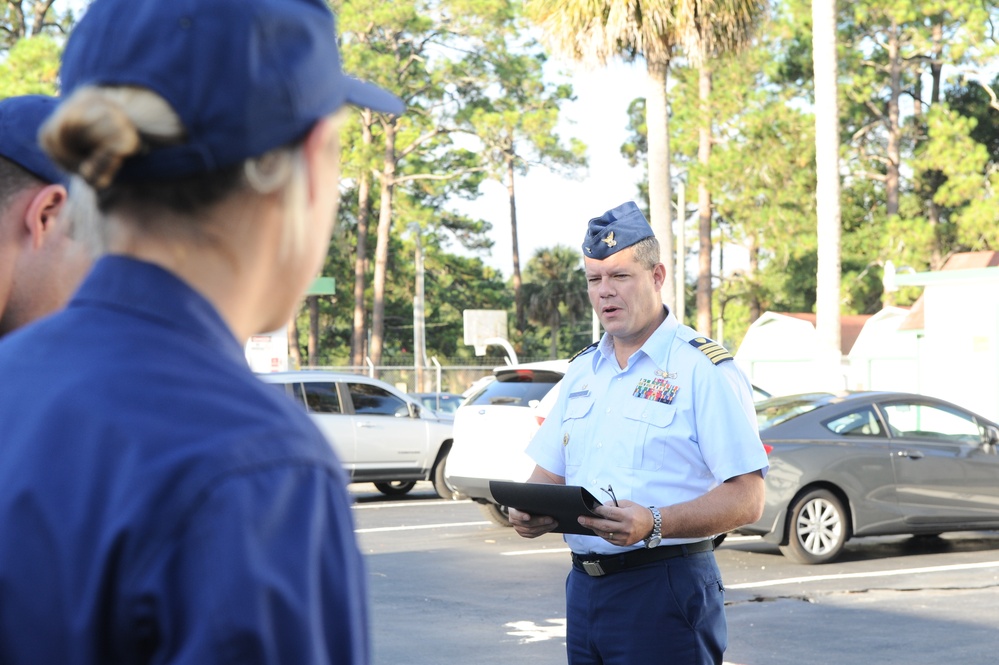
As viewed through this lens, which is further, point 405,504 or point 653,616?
point 405,504

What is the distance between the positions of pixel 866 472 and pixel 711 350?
807cm

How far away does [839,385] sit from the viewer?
685 inches

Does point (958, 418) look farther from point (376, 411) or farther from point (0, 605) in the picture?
point (0, 605)

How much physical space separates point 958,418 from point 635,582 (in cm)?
952

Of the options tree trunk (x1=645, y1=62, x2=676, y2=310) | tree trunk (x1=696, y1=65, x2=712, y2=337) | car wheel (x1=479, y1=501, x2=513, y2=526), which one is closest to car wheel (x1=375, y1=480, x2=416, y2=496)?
car wheel (x1=479, y1=501, x2=513, y2=526)

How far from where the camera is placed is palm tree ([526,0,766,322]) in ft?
62.8

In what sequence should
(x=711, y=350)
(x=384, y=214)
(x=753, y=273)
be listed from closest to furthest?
1. (x=711, y=350)
2. (x=384, y=214)
3. (x=753, y=273)

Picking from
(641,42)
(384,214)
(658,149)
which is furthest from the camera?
(384,214)

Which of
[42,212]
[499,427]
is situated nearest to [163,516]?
[42,212]

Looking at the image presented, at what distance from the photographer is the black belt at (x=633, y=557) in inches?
146

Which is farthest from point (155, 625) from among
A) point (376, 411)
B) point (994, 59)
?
point (994, 59)

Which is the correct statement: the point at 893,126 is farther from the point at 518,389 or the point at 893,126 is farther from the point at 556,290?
the point at 518,389

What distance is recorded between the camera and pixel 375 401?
17500mm

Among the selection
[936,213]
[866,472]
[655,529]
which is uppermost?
[936,213]
